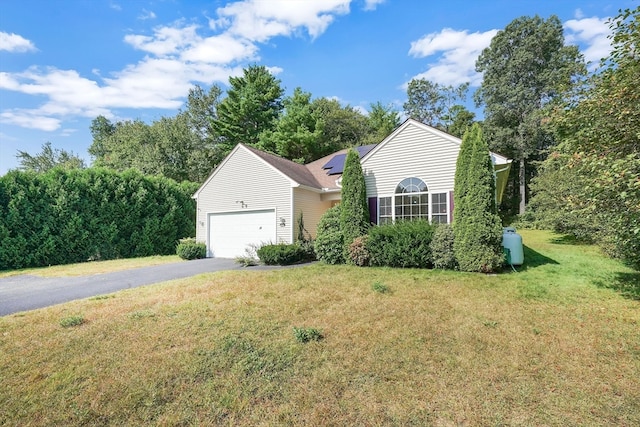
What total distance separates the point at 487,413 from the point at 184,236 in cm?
1790

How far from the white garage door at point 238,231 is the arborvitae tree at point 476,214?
24.9 ft

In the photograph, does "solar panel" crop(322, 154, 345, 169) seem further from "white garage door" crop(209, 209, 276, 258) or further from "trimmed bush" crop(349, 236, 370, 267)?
"trimmed bush" crop(349, 236, 370, 267)

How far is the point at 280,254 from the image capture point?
10727mm

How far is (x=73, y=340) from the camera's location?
4199 millimetres

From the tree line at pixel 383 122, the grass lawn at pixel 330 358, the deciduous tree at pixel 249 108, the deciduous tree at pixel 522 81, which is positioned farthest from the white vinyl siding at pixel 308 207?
the deciduous tree at pixel 522 81

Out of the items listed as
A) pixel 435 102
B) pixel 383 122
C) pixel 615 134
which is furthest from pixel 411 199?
pixel 435 102

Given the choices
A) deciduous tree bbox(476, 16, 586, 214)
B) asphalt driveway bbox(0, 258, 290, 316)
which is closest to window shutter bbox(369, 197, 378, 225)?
asphalt driveway bbox(0, 258, 290, 316)

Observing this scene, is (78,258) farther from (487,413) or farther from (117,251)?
(487,413)

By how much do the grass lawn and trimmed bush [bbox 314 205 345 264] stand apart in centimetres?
364

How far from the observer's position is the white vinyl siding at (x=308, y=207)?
12578 millimetres

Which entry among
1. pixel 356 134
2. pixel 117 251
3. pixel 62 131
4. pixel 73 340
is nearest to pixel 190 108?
pixel 62 131

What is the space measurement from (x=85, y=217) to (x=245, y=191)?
782 cm

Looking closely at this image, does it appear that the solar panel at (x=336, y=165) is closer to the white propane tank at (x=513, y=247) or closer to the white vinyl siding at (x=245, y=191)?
the white vinyl siding at (x=245, y=191)

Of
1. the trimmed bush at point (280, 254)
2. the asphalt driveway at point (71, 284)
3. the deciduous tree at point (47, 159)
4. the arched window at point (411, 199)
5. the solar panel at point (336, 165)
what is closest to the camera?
the asphalt driveway at point (71, 284)
